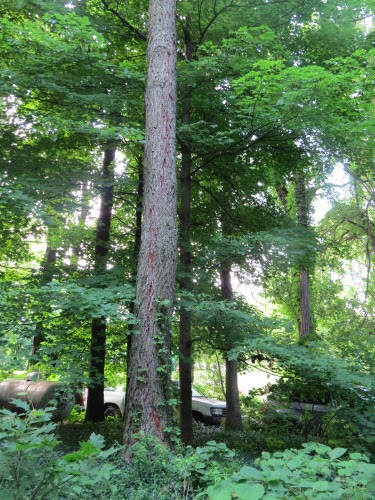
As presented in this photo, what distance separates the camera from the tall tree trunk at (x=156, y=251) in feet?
16.5

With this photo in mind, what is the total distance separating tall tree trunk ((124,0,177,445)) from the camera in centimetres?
503

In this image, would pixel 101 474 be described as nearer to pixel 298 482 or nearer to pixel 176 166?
pixel 298 482

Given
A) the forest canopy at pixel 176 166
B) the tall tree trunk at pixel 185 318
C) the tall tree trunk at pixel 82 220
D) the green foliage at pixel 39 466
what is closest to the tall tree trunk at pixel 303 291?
the forest canopy at pixel 176 166

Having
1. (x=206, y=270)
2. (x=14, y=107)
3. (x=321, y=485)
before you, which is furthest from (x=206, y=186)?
(x=321, y=485)

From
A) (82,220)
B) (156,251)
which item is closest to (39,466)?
(156,251)

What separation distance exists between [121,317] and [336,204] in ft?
31.8

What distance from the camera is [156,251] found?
5680mm

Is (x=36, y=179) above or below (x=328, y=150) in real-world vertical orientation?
below

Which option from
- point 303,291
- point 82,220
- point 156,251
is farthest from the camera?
point 303,291

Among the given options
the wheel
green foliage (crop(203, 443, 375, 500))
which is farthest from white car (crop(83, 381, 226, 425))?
green foliage (crop(203, 443, 375, 500))

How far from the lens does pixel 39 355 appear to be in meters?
5.95

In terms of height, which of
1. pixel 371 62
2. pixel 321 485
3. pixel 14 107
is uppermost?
pixel 371 62

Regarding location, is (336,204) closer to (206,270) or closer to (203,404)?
(206,270)

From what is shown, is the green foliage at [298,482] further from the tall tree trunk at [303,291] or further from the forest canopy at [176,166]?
the tall tree trunk at [303,291]
